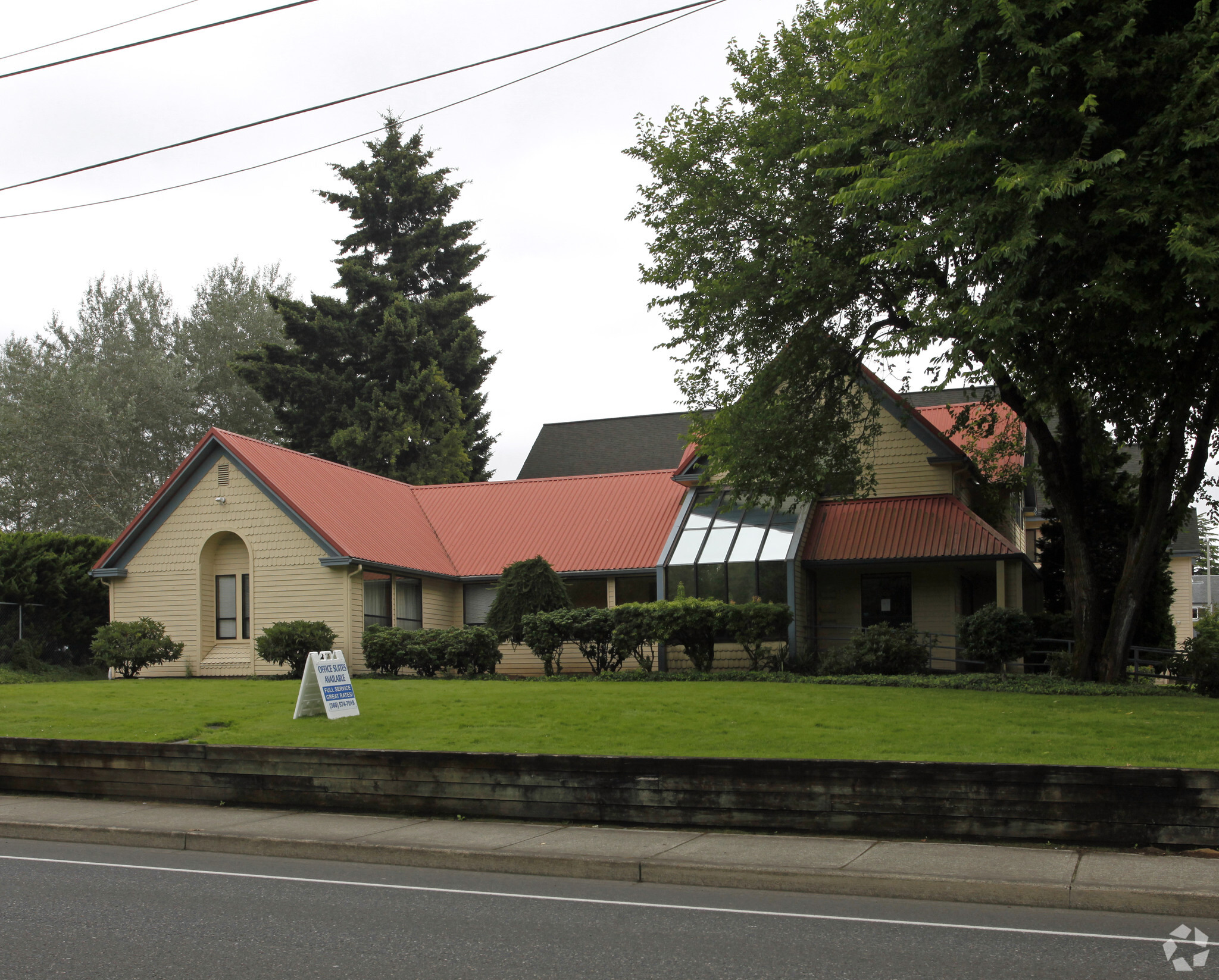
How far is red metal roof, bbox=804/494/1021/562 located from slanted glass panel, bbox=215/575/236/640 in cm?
1422

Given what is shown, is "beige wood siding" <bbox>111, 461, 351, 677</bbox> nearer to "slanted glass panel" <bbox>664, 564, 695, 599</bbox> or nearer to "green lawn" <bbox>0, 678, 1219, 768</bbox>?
"green lawn" <bbox>0, 678, 1219, 768</bbox>

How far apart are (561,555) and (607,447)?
1534 centimetres

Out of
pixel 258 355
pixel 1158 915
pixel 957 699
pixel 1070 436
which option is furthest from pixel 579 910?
pixel 258 355

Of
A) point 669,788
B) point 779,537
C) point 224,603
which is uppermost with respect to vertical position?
point 779,537

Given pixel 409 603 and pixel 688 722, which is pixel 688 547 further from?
pixel 688 722

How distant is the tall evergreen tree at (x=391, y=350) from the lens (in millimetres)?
46156

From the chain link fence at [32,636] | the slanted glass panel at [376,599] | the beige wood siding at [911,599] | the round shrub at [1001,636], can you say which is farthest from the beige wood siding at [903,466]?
the chain link fence at [32,636]

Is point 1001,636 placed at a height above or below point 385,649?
above

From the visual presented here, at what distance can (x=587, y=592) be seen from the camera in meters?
29.8

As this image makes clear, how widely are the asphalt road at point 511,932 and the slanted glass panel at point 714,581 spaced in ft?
54.5

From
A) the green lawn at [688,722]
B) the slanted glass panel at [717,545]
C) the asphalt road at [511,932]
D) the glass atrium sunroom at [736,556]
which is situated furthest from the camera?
the slanted glass panel at [717,545]

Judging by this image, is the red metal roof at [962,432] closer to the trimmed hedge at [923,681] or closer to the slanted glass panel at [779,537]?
the slanted glass panel at [779,537]

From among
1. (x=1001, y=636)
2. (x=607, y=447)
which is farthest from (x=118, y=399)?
(x=1001, y=636)

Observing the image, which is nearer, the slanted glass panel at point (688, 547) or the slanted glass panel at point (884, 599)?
the slanted glass panel at point (688, 547)
